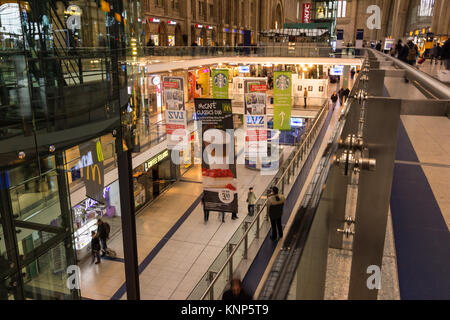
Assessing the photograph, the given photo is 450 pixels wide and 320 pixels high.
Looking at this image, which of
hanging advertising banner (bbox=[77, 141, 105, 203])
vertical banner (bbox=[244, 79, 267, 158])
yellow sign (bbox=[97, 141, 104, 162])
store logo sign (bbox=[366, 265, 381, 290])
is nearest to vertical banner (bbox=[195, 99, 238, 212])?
hanging advertising banner (bbox=[77, 141, 105, 203])

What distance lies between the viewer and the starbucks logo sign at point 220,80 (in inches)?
711

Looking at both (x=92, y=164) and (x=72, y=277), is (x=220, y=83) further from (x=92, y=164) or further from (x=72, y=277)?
(x=72, y=277)

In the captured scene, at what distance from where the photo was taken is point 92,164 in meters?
7.71

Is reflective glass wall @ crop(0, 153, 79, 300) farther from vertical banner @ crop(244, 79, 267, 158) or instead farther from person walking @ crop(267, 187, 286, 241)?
vertical banner @ crop(244, 79, 267, 158)

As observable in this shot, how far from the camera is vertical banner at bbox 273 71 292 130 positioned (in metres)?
17.1

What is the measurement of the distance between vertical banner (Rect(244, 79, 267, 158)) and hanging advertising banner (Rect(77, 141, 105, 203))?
6.46 m

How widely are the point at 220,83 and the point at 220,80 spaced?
14 cm

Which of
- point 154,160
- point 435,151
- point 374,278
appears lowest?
point 154,160

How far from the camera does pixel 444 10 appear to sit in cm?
2506

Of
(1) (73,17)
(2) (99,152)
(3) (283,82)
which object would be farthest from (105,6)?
(3) (283,82)

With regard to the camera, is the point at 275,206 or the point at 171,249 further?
the point at 171,249
